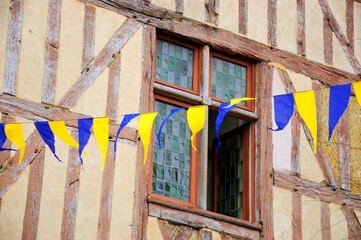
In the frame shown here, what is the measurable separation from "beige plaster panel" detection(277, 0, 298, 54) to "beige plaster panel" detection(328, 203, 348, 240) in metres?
1.68

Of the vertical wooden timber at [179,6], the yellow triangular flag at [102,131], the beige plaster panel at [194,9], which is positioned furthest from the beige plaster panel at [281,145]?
the yellow triangular flag at [102,131]

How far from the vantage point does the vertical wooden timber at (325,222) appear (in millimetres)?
10445

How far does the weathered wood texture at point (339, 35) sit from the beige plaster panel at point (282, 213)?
1863mm

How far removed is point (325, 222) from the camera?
10.5 metres

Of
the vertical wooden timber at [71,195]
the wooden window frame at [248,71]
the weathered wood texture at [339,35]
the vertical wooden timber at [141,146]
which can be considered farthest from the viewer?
the weathered wood texture at [339,35]

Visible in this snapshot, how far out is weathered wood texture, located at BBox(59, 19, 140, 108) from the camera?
9.45 meters

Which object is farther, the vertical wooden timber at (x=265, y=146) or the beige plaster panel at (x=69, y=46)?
the vertical wooden timber at (x=265, y=146)

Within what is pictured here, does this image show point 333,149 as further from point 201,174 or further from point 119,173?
point 119,173

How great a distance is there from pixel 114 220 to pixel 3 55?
5.61ft

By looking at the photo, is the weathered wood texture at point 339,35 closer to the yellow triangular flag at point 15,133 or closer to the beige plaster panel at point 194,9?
the beige plaster panel at point 194,9

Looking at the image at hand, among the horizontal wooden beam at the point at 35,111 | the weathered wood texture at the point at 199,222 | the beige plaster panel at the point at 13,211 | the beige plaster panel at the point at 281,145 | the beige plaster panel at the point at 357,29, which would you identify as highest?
the beige plaster panel at the point at 357,29

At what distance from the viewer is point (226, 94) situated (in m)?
10.6

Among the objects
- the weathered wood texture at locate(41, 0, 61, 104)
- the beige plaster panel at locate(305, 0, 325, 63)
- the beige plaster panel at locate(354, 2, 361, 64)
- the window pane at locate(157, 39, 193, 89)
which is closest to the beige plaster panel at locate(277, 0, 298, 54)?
the beige plaster panel at locate(305, 0, 325, 63)

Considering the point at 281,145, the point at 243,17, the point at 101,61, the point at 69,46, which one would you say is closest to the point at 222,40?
the point at 243,17
